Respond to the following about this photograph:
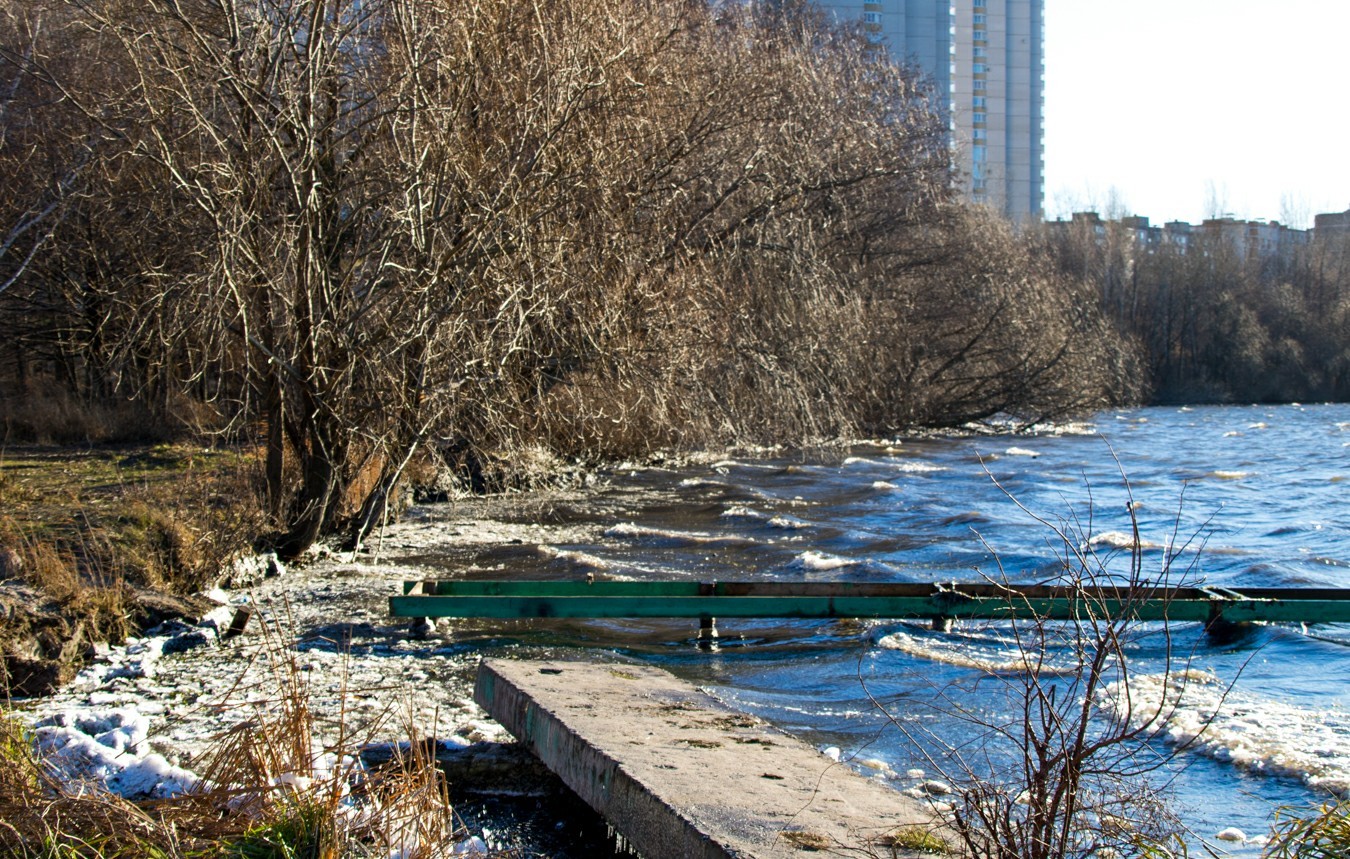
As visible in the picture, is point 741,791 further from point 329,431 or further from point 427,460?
point 427,460

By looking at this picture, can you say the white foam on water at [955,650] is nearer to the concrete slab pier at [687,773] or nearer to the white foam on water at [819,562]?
the concrete slab pier at [687,773]

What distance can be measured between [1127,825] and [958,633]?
208 inches

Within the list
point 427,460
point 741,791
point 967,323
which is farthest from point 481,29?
point 967,323

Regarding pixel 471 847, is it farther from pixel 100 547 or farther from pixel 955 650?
pixel 100 547

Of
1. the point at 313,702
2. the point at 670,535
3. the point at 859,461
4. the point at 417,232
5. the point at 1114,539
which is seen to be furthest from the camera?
the point at 859,461

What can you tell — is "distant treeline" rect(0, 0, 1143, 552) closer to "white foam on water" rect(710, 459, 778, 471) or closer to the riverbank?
"white foam on water" rect(710, 459, 778, 471)

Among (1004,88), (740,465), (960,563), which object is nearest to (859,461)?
(740,465)

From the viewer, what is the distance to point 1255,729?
24.1 feet

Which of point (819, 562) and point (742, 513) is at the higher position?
point (742, 513)

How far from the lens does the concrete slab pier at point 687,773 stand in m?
4.56

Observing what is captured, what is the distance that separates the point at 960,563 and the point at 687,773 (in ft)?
26.4

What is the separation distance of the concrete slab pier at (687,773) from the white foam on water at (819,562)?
5356 mm

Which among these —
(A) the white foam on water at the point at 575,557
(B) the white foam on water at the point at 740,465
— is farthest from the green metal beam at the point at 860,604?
(B) the white foam on water at the point at 740,465

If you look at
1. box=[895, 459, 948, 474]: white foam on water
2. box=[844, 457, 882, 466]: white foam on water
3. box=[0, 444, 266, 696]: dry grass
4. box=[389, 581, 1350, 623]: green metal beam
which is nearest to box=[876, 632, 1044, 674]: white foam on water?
box=[389, 581, 1350, 623]: green metal beam
